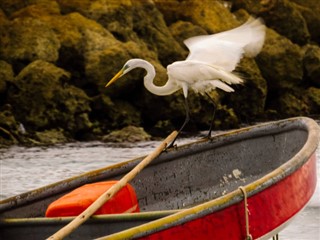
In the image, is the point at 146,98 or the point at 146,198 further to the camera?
the point at 146,98

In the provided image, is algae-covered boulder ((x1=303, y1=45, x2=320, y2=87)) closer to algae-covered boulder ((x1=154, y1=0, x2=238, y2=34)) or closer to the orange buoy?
algae-covered boulder ((x1=154, y1=0, x2=238, y2=34))

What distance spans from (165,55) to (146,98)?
2413mm

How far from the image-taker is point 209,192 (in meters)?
8.73

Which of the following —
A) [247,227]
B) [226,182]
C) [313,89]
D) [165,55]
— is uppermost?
[247,227]

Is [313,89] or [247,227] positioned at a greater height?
[247,227]

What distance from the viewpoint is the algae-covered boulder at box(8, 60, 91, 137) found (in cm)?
1769

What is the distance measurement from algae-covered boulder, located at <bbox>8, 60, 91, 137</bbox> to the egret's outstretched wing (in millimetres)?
8515

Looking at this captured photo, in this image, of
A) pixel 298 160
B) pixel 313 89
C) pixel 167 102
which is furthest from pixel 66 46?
pixel 298 160

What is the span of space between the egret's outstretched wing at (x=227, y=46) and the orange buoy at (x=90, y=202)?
2.27 m

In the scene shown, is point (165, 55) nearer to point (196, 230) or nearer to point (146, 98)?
point (146, 98)

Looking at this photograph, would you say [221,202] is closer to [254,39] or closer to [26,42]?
[254,39]

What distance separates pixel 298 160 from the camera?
22.8 feet

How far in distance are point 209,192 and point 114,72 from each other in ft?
33.5

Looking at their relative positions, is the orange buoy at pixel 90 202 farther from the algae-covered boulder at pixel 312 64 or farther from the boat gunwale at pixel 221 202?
the algae-covered boulder at pixel 312 64
